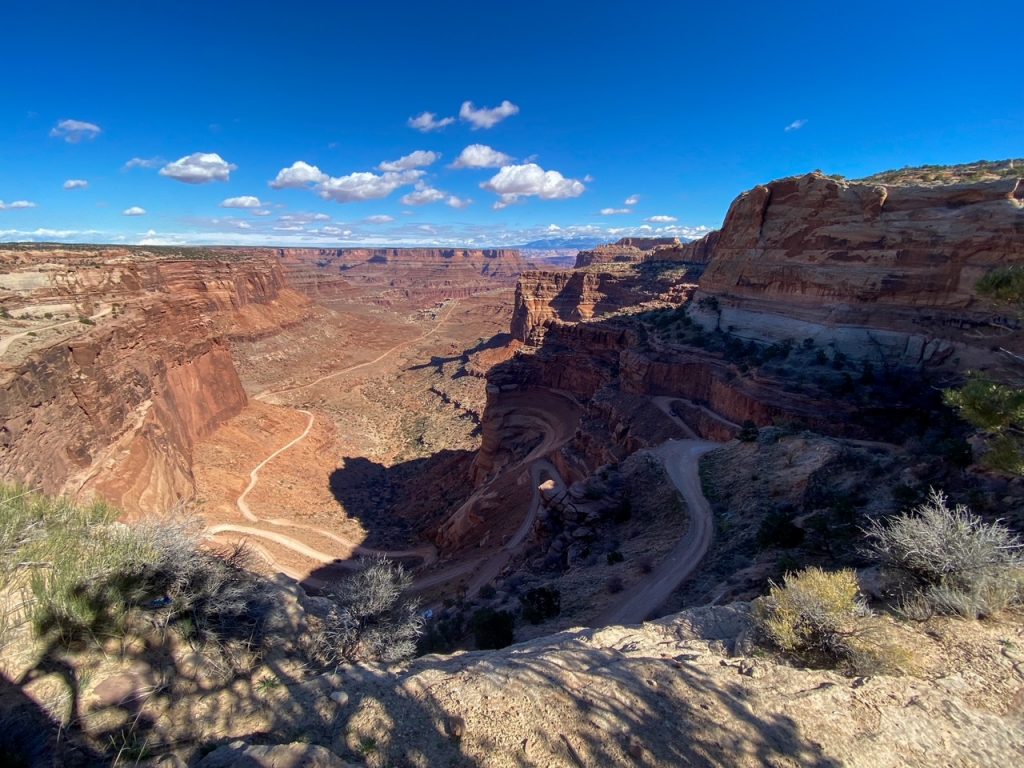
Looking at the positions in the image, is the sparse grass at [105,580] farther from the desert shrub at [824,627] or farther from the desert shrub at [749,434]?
the desert shrub at [749,434]

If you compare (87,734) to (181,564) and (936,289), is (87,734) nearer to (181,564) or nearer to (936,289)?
(181,564)

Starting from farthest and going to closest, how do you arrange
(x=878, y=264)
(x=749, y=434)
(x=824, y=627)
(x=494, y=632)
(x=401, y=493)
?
(x=401, y=493), (x=878, y=264), (x=749, y=434), (x=494, y=632), (x=824, y=627)

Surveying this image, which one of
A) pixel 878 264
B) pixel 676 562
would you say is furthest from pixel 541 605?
pixel 878 264

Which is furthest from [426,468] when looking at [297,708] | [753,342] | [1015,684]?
[1015,684]

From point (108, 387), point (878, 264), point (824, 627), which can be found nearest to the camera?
point (824, 627)

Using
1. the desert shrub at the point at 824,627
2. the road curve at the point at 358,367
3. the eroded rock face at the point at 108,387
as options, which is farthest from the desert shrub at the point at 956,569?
the road curve at the point at 358,367

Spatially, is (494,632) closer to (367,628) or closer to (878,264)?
(367,628)
